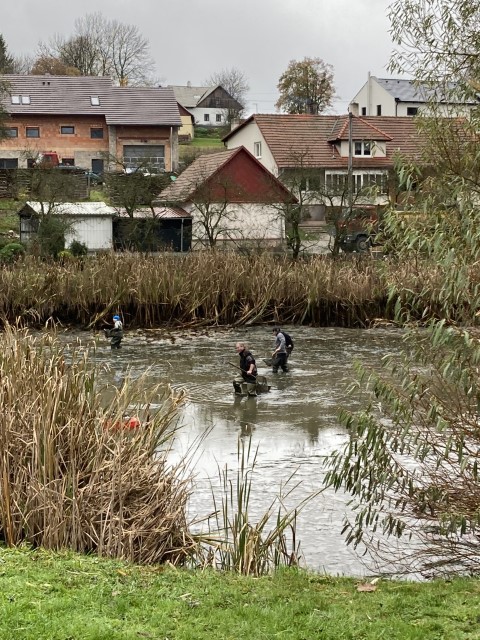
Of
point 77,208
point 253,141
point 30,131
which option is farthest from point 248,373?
point 30,131

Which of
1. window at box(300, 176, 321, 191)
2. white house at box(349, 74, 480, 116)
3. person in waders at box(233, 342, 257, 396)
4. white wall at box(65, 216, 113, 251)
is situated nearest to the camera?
person in waders at box(233, 342, 257, 396)

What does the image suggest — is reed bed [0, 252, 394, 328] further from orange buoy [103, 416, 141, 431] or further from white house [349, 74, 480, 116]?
white house [349, 74, 480, 116]

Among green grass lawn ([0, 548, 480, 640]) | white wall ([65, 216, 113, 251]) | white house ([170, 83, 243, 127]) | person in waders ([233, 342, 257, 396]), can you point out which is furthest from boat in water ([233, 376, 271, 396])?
white house ([170, 83, 243, 127])

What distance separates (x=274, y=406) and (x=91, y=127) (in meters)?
A: 49.4

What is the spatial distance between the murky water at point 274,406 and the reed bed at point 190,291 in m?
0.85

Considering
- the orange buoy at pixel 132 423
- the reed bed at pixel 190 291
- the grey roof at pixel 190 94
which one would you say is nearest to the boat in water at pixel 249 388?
the reed bed at pixel 190 291

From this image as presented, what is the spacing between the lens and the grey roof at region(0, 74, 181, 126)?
6506 cm

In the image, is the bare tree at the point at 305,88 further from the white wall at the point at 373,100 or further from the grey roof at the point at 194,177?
the grey roof at the point at 194,177

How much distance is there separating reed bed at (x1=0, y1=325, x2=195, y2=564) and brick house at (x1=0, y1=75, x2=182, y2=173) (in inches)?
2183

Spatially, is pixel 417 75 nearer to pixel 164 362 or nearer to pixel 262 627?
pixel 262 627

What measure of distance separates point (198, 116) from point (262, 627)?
360ft

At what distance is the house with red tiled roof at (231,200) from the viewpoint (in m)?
41.5

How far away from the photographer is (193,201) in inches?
1689

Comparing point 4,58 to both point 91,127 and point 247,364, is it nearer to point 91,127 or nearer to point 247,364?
point 91,127
